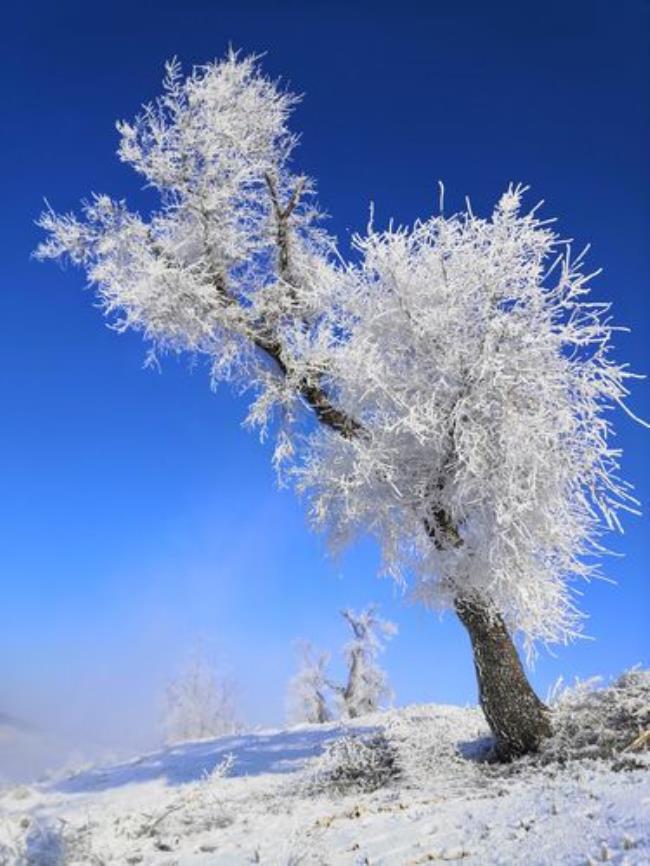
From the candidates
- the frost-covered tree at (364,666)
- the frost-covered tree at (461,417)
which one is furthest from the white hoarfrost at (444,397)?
the frost-covered tree at (364,666)

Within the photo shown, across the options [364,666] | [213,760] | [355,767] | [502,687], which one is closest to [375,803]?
[355,767]

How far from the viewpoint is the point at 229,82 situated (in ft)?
48.9

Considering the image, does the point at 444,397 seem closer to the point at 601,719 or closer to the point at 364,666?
the point at 601,719

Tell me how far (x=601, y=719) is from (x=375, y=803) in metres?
3.82

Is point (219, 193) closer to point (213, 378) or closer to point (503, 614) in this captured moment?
point (213, 378)

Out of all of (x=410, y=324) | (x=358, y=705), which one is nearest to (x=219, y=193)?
(x=410, y=324)

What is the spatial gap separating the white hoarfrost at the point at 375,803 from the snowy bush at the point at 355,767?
24 mm

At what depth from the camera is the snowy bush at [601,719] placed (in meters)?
10.0

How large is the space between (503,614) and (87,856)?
20.4ft

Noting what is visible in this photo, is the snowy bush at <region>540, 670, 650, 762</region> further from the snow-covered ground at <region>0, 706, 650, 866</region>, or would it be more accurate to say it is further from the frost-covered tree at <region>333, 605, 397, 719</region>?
the frost-covered tree at <region>333, 605, 397, 719</region>

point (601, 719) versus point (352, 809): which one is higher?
point (601, 719)

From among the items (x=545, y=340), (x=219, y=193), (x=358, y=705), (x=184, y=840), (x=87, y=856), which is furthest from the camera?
(x=358, y=705)

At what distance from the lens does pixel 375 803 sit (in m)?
9.17

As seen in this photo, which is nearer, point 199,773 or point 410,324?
point 410,324
